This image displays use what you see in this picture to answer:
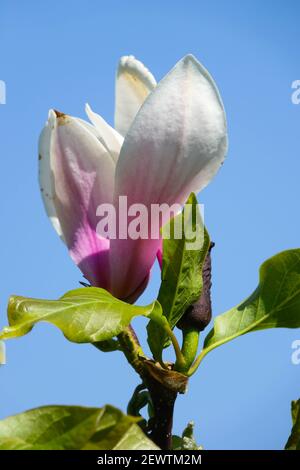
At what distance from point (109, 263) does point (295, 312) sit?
21 cm

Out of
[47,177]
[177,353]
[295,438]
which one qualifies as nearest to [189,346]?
[177,353]

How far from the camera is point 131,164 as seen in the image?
0.76m

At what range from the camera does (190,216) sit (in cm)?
74

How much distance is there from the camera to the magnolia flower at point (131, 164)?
0.76 m

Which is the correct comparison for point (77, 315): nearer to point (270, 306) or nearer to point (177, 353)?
point (177, 353)

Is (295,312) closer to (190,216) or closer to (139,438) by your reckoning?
(190,216)

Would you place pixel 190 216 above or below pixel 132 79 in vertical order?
below

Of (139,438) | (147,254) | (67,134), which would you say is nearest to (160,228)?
(147,254)

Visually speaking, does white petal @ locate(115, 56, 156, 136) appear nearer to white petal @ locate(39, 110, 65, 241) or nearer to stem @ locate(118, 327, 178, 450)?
white petal @ locate(39, 110, 65, 241)

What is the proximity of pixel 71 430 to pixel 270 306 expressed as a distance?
35 centimetres
